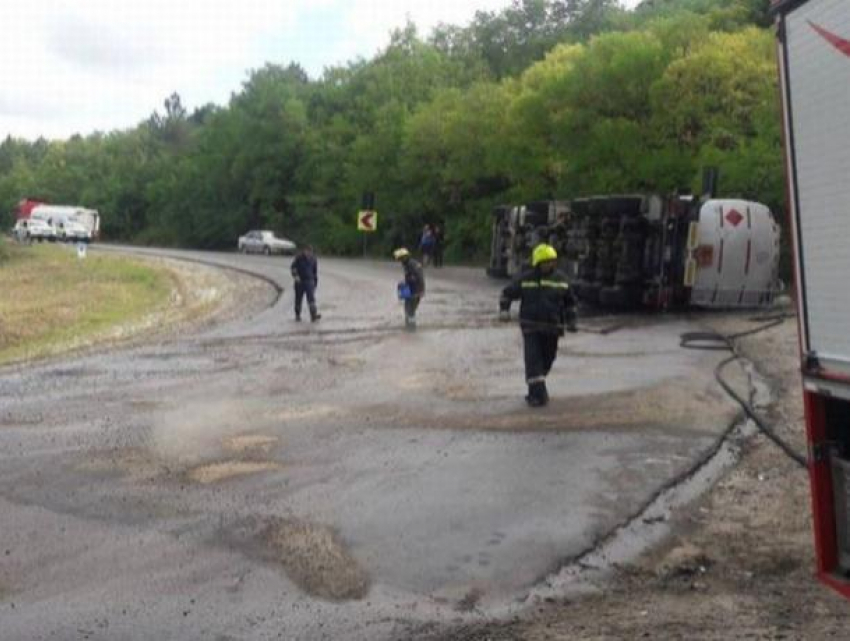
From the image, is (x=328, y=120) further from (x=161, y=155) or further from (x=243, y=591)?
(x=243, y=591)

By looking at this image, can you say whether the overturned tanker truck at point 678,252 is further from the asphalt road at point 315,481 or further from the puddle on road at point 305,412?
the puddle on road at point 305,412

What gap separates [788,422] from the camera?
11.2 m

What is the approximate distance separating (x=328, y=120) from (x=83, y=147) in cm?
7164

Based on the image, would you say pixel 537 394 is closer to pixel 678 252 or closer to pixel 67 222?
pixel 678 252

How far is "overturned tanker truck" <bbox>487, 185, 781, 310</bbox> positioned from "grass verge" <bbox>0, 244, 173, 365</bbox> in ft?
30.7

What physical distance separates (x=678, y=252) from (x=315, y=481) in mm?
14247

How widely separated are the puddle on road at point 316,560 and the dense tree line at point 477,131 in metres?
25.6

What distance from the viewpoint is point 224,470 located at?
30.3 ft

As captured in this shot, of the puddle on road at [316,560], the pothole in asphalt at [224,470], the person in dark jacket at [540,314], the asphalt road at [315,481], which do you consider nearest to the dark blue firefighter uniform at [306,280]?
the asphalt road at [315,481]

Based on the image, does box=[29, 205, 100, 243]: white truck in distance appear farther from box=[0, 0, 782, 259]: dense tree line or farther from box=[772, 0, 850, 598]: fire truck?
box=[772, 0, 850, 598]: fire truck

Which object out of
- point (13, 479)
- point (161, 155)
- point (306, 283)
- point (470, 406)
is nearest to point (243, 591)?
point (13, 479)

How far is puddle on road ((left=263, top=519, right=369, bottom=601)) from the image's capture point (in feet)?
21.0

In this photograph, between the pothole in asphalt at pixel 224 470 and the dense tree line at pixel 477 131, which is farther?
the dense tree line at pixel 477 131

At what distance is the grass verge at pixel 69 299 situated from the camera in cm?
2175
